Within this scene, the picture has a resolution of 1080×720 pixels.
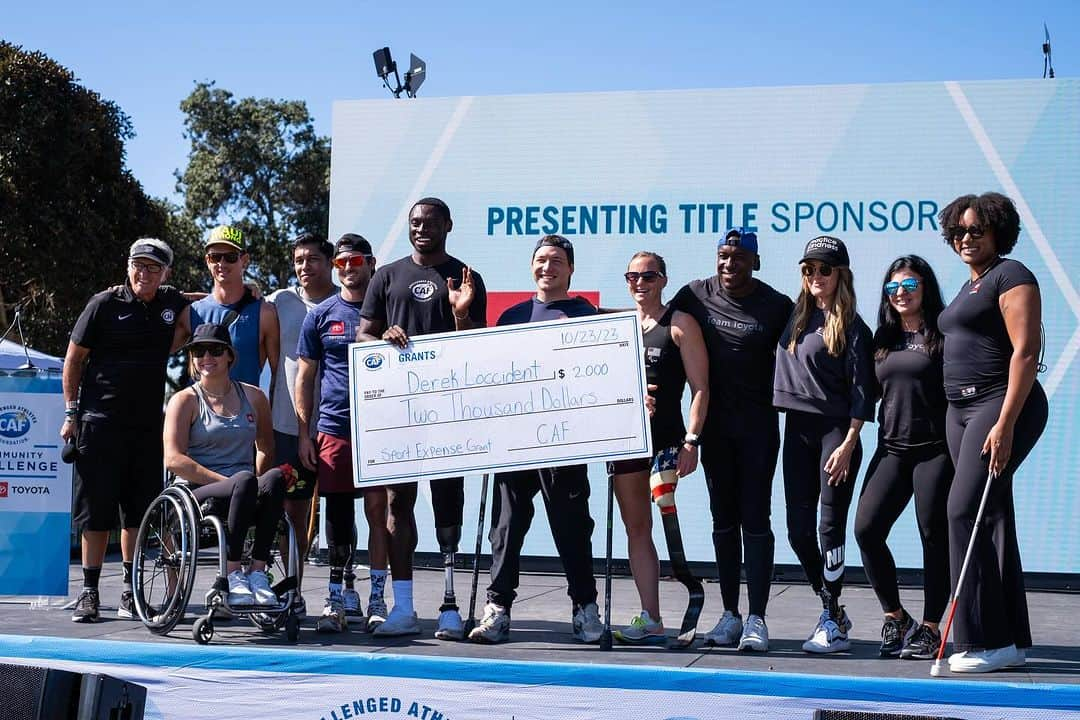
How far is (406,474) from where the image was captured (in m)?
4.73

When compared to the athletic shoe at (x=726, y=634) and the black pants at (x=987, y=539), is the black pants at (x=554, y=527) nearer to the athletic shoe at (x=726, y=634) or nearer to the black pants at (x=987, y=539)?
the athletic shoe at (x=726, y=634)

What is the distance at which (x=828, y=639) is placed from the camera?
14.9 feet

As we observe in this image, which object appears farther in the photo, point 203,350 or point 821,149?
point 821,149

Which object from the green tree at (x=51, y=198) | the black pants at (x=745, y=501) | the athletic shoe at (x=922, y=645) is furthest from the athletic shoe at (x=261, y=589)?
the green tree at (x=51, y=198)

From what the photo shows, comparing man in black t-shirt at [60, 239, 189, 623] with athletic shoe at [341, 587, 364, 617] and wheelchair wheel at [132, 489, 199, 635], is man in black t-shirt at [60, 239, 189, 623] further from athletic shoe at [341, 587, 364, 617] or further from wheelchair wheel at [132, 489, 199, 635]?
athletic shoe at [341, 587, 364, 617]

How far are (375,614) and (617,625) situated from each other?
114cm

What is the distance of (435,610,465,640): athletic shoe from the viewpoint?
470cm

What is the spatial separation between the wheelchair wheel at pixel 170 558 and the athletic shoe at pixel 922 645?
2704mm

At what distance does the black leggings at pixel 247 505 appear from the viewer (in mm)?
4617

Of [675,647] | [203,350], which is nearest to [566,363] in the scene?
[675,647]

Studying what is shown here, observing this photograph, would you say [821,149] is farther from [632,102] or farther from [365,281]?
[365,281]

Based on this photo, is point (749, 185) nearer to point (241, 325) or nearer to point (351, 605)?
point (241, 325)

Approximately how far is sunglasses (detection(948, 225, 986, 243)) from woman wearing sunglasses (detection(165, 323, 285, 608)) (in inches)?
108

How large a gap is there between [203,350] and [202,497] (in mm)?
641
